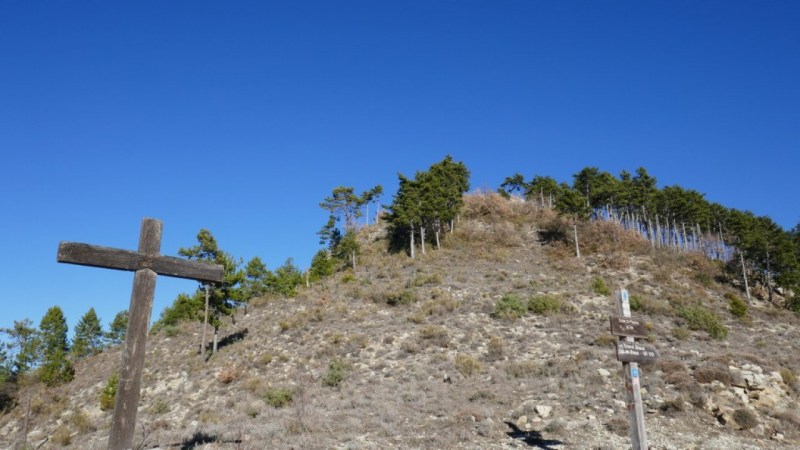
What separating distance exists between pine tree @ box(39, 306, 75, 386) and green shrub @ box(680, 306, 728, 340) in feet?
141

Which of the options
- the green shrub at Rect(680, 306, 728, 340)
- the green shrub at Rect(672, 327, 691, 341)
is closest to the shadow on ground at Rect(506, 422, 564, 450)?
the green shrub at Rect(672, 327, 691, 341)

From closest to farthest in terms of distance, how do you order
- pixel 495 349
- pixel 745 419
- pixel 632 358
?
pixel 632 358, pixel 745 419, pixel 495 349

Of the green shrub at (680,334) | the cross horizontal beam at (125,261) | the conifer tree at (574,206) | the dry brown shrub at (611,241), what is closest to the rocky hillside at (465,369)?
the green shrub at (680,334)

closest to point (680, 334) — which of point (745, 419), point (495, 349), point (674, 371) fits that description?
point (674, 371)

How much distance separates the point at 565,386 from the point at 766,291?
141 feet

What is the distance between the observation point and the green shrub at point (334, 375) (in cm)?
2092

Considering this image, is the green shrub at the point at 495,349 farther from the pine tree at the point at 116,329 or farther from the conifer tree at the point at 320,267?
the pine tree at the point at 116,329

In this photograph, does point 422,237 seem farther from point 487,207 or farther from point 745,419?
point 745,419

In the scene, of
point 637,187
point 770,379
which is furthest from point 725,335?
point 637,187

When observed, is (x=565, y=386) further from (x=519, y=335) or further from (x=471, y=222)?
(x=471, y=222)

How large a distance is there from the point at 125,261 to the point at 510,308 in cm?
2699

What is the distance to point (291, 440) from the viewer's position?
488 inches

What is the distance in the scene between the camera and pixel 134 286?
6137mm

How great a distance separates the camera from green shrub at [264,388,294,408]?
60.6ft
